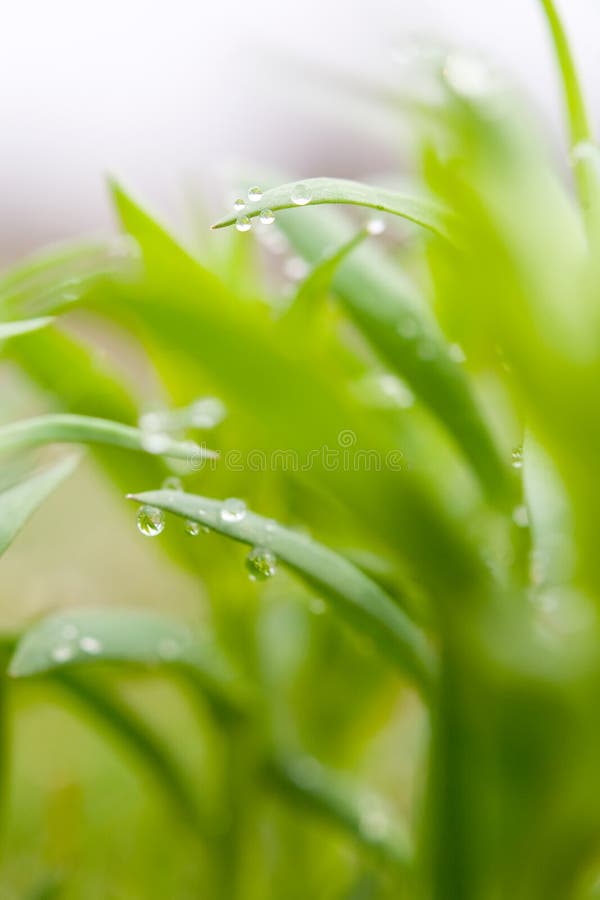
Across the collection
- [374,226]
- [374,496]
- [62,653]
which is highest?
[374,226]

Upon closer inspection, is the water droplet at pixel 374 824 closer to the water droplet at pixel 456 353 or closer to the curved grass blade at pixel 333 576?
the curved grass blade at pixel 333 576

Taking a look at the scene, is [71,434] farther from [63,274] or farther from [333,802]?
[333,802]

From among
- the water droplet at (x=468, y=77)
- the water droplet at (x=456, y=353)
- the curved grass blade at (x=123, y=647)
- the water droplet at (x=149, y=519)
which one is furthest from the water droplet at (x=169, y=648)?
the water droplet at (x=468, y=77)

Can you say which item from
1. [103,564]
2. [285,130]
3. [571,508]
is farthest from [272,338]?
[285,130]

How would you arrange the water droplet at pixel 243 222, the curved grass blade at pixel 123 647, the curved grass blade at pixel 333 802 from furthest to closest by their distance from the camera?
the curved grass blade at pixel 333 802
the curved grass blade at pixel 123 647
the water droplet at pixel 243 222

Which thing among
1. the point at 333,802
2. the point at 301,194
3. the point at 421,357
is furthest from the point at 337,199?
the point at 333,802

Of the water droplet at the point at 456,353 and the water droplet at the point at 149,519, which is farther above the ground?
the water droplet at the point at 456,353

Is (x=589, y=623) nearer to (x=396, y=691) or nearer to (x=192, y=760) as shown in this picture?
(x=396, y=691)

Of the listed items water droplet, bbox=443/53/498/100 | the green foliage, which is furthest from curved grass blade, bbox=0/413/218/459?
water droplet, bbox=443/53/498/100
